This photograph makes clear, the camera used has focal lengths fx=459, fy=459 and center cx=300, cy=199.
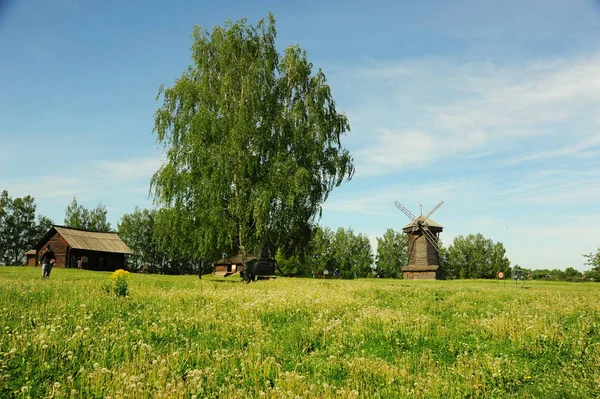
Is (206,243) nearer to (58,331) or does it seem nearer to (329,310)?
(329,310)

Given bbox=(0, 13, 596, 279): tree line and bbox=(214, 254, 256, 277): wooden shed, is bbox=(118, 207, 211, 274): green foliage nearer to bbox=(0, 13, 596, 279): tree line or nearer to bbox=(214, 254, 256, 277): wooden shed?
bbox=(214, 254, 256, 277): wooden shed

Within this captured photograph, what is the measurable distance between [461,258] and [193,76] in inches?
3497

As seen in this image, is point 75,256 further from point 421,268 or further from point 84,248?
point 421,268

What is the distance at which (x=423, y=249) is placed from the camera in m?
67.9

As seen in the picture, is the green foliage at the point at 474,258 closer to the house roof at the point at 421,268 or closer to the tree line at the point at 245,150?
the house roof at the point at 421,268

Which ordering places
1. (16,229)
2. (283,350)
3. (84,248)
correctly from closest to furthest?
(283,350) < (84,248) < (16,229)

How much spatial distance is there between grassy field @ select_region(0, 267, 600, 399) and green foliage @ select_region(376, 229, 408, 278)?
281ft

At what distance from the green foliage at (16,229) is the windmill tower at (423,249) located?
74911mm

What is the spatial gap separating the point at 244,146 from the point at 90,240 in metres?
41.3

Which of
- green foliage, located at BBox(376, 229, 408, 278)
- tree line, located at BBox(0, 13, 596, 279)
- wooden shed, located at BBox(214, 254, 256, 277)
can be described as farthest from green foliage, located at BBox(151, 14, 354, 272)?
green foliage, located at BBox(376, 229, 408, 278)

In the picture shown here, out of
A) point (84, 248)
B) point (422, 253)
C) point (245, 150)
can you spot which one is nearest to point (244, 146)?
point (245, 150)

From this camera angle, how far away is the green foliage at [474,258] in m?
103

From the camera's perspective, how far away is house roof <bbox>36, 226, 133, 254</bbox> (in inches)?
2348

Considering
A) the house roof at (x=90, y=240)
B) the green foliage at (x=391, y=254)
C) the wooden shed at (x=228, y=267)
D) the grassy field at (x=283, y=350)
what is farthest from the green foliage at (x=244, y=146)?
the green foliage at (x=391, y=254)
